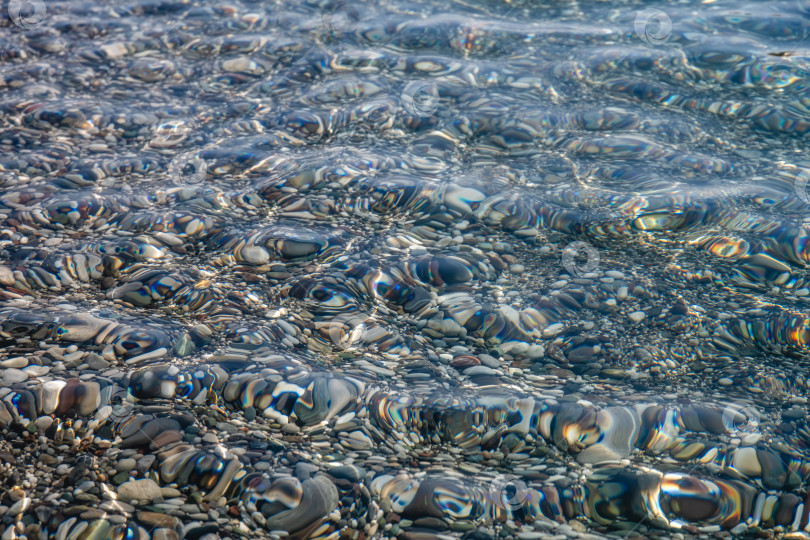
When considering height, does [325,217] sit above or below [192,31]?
below

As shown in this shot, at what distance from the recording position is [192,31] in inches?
145

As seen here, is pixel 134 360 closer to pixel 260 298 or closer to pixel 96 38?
pixel 260 298

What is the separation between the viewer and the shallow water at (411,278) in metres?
1.51

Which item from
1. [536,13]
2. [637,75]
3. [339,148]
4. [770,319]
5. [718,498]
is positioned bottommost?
[718,498]

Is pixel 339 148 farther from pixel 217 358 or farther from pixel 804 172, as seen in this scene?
pixel 804 172

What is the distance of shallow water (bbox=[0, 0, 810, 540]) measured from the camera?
1507 mm

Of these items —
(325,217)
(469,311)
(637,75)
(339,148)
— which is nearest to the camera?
(469,311)

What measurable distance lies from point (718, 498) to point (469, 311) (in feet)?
2.76

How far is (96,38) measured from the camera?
3668 mm

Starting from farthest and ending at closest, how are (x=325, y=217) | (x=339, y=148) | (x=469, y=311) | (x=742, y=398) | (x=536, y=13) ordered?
(x=536, y=13), (x=339, y=148), (x=325, y=217), (x=469, y=311), (x=742, y=398)

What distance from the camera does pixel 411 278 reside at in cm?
214

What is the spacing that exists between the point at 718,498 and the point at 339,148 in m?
1.90

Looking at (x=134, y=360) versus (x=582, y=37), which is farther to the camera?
(x=582, y=37)

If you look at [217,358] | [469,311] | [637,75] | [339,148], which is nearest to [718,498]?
[469,311]
